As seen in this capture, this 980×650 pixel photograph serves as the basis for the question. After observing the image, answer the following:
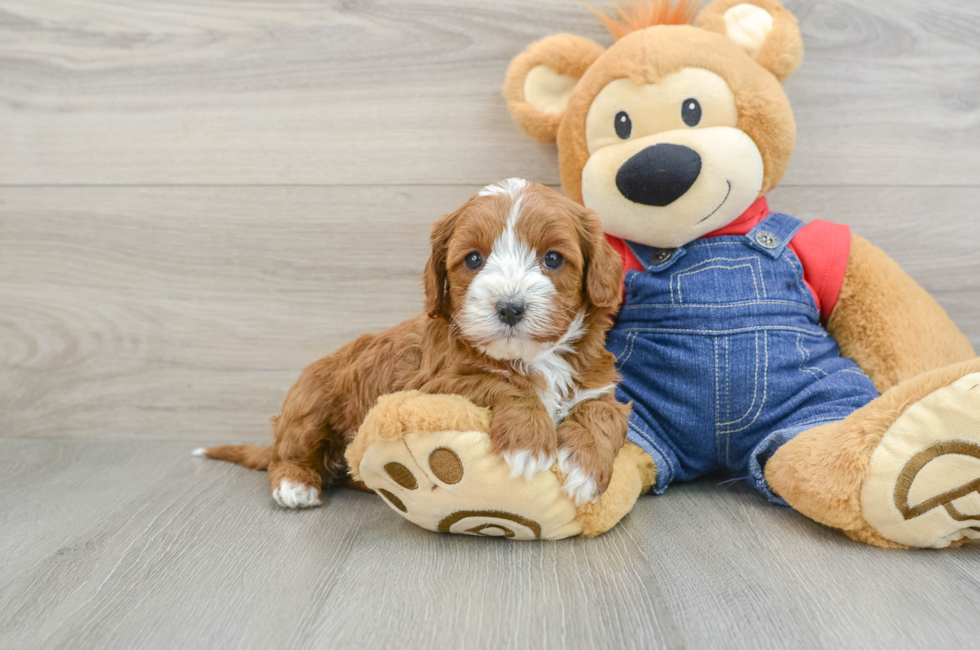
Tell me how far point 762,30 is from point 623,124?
0.37m

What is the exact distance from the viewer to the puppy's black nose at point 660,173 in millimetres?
1242

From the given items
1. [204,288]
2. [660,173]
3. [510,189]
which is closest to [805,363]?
[660,173]

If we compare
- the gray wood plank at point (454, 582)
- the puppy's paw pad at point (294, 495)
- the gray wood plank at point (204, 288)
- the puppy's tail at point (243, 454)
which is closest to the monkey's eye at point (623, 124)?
the gray wood plank at point (204, 288)

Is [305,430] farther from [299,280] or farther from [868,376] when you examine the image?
[868,376]

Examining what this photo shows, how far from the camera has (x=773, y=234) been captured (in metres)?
1.37

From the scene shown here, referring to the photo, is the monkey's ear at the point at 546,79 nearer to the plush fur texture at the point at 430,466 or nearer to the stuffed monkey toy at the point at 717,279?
the stuffed monkey toy at the point at 717,279

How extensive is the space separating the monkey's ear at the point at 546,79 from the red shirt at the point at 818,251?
1.25 feet

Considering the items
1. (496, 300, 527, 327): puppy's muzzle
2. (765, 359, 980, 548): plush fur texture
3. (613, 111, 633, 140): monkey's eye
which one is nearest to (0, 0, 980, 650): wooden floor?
(765, 359, 980, 548): plush fur texture

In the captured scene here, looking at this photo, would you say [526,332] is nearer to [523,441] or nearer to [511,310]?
[511,310]

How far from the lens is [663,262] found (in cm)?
137

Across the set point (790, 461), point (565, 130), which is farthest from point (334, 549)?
point (565, 130)

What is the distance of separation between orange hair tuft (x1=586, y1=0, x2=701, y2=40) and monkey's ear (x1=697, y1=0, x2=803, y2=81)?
5 centimetres

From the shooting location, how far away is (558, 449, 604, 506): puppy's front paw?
1061 mm

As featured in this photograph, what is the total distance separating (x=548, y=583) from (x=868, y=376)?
0.82 meters
